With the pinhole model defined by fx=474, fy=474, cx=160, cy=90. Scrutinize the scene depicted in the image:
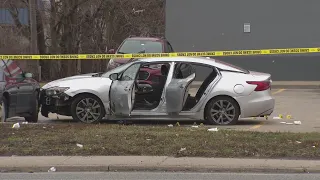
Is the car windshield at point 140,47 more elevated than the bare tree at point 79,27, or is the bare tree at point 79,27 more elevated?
the bare tree at point 79,27

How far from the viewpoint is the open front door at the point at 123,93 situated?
10172mm

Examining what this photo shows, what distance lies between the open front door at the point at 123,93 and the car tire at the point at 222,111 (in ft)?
5.60

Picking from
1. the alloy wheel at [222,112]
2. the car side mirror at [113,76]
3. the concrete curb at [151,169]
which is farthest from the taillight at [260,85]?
the concrete curb at [151,169]

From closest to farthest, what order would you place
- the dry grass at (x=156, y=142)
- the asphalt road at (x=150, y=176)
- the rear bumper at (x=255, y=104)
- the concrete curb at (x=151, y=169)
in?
1. the asphalt road at (x=150, y=176)
2. the concrete curb at (x=151, y=169)
3. the dry grass at (x=156, y=142)
4. the rear bumper at (x=255, y=104)

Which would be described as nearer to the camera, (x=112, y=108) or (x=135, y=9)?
(x=112, y=108)

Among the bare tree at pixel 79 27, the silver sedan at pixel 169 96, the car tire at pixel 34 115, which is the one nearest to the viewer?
the silver sedan at pixel 169 96

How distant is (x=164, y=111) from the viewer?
10344 mm

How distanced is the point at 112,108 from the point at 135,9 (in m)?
23.0

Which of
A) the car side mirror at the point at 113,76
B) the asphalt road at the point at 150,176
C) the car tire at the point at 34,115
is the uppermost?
the car side mirror at the point at 113,76

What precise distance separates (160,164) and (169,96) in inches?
124

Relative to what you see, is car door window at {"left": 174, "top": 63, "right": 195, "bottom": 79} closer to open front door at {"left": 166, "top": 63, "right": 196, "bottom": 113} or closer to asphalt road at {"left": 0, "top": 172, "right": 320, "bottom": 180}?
open front door at {"left": 166, "top": 63, "right": 196, "bottom": 113}

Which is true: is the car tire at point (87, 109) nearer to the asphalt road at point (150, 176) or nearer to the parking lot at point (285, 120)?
the parking lot at point (285, 120)

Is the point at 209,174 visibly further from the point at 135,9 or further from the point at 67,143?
the point at 135,9

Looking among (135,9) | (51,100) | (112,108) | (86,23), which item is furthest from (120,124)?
(135,9)
